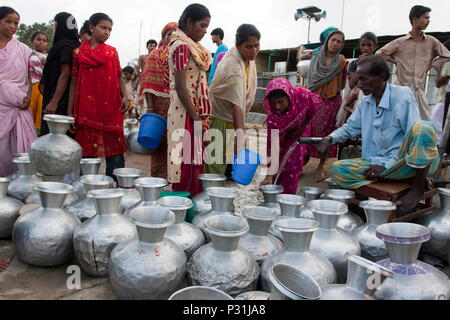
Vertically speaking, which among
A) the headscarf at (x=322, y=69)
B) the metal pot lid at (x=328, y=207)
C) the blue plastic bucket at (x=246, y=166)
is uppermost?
the headscarf at (x=322, y=69)

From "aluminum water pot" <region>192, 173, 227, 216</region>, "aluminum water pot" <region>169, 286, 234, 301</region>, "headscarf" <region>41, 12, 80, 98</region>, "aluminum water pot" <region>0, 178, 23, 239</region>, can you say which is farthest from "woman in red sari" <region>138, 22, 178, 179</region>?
"aluminum water pot" <region>169, 286, 234, 301</region>

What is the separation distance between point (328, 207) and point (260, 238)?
48 cm

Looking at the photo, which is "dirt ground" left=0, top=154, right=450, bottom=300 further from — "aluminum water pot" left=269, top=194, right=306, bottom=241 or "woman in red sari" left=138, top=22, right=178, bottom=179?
"woman in red sari" left=138, top=22, right=178, bottom=179

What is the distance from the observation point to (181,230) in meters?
2.22

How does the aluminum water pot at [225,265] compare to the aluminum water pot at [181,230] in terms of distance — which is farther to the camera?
the aluminum water pot at [181,230]

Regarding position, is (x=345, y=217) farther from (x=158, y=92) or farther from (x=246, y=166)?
(x=158, y=92)

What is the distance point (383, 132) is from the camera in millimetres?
3213

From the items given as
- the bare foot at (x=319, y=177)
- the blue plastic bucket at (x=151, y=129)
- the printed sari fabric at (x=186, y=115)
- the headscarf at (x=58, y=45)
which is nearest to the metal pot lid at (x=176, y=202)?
the printed sari fabric at (x=186, y=115)

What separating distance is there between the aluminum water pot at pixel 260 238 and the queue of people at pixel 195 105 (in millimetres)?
1274

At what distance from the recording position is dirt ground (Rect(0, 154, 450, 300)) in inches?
78.9

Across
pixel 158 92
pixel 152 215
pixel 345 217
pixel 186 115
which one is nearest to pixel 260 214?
pixel 152 215

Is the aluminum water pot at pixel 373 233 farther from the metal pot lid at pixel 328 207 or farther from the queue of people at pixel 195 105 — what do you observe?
the queue of people at pixel 195 105

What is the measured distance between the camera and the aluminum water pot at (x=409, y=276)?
155 centimetres
